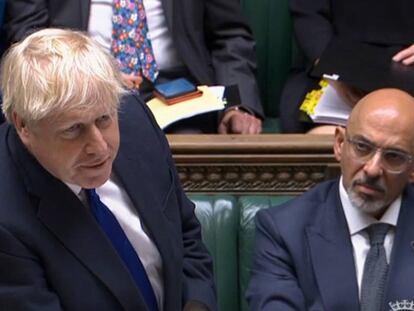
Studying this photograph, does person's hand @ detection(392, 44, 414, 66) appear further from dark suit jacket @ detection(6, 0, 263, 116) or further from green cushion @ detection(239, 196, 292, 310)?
green cushion @ detection(239, 196, 292, 310)

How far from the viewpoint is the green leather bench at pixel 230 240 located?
209 cm

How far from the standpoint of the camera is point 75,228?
4.51ft

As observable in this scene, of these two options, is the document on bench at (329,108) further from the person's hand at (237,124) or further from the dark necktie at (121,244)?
the dark necktie at (121,244)

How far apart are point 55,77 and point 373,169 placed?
0.73 meters

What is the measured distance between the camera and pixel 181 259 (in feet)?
5.16

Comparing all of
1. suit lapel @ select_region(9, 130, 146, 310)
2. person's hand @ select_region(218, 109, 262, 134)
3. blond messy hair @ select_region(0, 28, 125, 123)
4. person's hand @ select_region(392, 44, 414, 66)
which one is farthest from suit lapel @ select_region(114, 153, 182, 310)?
person's hand @ select_region(392, 44, 414, 66)

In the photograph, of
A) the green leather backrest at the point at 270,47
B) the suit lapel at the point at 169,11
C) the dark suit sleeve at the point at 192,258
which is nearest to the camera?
the dark suit sleeve at the point at 192,258

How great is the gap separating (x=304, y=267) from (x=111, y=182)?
0.47 meters

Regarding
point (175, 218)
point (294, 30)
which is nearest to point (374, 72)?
point (294, 30)

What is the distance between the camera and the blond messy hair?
1.25 metres

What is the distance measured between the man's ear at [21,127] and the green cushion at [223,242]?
33.1 inches

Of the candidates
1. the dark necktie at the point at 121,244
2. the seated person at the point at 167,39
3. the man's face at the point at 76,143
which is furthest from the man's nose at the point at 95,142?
the seated person at the point at 167,39

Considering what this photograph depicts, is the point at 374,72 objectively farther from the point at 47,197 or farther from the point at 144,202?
the point at 47,197

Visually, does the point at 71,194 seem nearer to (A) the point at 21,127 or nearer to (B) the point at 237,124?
(A) the point at 21,127
